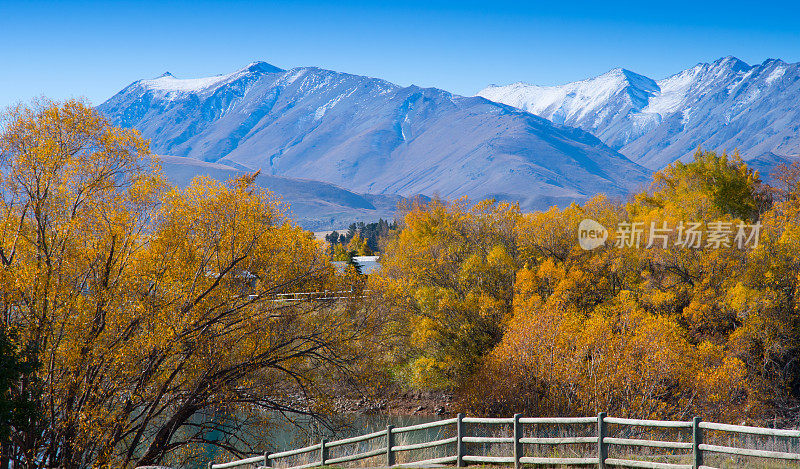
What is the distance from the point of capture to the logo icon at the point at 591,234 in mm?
44531

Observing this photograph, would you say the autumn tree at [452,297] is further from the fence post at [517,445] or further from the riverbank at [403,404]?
the fence post at [517,445]

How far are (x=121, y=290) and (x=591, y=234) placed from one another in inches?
1236

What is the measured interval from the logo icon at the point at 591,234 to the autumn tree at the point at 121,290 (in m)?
22.2

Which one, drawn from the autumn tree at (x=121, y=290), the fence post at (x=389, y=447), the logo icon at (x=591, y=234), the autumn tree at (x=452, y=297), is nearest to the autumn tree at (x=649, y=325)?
the logo icon at (x=591, y=234)

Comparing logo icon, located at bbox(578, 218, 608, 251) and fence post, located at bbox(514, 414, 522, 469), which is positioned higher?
logo icon, located at bbox(578, 218, 608, 251)

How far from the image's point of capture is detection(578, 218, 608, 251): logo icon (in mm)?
44531

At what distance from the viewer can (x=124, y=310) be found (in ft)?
75.5

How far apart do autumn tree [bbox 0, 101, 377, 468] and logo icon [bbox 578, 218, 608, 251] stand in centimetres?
2222

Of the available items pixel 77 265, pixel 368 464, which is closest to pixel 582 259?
pixel 368 464

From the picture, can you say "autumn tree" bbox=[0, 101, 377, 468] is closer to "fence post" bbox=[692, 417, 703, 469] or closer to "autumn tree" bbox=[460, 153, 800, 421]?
"autumn tree" bbox=[460, 153, 800, 421]

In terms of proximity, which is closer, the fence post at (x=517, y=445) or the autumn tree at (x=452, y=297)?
the fence post at (x=517, y=445)

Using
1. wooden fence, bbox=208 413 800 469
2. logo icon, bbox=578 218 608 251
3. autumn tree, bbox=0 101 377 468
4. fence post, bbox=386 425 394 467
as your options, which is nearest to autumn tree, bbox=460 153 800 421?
logo icon, bbox=578 218 608 251

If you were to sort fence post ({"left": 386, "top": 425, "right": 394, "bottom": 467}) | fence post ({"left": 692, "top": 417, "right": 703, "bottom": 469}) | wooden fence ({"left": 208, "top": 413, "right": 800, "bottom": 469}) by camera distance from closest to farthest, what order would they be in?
wooden fence ({"left": 208, "top": 413, "right": 800, "bottom": 469}), fence post ({"left": 692, "top": 417, "right": 703, "bottom": 469}), fence post ({"left": 386, "top": 425, "right": 394, "bottom": 467})

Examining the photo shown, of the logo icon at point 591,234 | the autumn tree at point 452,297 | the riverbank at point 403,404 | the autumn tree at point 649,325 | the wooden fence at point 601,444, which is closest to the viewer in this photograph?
the wooden fence at point 601,444
